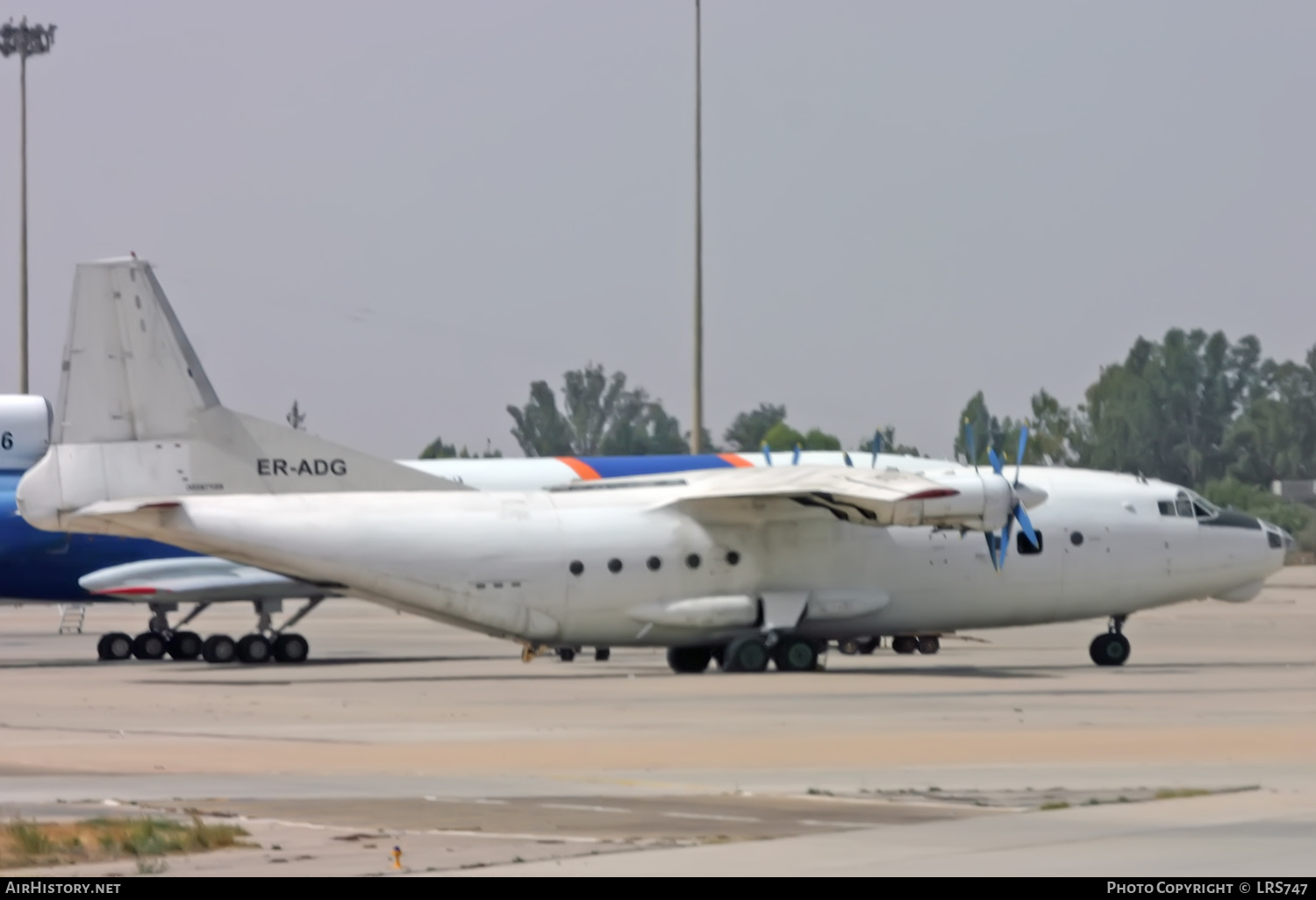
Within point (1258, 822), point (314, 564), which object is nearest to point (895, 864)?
point (1258, 822)

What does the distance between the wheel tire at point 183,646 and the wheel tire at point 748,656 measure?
1545 cm

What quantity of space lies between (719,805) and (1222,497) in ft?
372

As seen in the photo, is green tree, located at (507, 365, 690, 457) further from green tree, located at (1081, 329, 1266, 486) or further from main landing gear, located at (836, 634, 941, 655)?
main landing gear, located at (836, 634, 941, 655)

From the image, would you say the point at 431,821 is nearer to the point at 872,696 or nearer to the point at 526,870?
the point at 526,870

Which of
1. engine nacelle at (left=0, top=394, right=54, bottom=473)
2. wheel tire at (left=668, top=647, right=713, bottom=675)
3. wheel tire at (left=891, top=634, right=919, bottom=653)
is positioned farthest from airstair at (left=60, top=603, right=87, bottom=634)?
wheel tire at (left=668, top=647, right=713, bottom=675)

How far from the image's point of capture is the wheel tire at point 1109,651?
4119cm

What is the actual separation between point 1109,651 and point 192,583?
19.8 m

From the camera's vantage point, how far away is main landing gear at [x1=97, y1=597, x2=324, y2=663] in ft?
149

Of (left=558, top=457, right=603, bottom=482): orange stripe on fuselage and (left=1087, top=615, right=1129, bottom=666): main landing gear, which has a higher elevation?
(left=558, top=457, right=603, bottom=482): orange stripe on fuselage

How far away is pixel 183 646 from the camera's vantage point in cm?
4825

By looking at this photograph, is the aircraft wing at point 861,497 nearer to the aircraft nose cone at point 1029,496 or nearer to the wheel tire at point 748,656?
the aircraft nose cone at point 1029,496

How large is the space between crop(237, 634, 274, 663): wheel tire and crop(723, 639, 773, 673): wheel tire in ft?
39.3

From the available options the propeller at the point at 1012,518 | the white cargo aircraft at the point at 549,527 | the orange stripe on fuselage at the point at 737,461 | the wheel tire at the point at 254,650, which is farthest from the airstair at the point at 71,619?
the propeller at the point at 1012,518

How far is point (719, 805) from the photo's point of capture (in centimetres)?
1762
